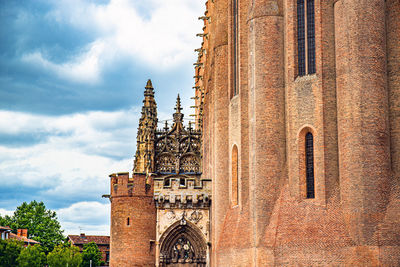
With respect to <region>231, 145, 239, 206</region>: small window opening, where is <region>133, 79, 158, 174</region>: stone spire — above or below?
above

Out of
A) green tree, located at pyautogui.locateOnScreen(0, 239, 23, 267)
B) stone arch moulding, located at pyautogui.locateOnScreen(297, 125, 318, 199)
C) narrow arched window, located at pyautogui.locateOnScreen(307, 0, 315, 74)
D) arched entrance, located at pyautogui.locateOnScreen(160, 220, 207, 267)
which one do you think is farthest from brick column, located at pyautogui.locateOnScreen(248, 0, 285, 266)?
green tree, located at pyautogui.locateOnScreen(0, 239, 23, 267)

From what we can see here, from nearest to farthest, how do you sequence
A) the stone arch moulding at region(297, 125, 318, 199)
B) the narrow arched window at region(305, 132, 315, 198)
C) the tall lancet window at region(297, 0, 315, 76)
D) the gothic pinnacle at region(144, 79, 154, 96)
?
the stone arch moulding at region(297, 125, 318, 199) → the narrow arched window at region(305, 132, 315, 198) → the tall lancet window at region(297, 0, 315, 76) → the gothic pinnacle at region(144, 79, 154, 96)

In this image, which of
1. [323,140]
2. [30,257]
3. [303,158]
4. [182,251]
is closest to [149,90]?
[182,251]

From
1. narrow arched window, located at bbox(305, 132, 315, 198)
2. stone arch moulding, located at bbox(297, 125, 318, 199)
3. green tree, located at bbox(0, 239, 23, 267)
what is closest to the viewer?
stone arch moulding, located at bbox(297, 125, 318, 199)

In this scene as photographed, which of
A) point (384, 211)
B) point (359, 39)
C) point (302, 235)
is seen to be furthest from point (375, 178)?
point (359, 39)

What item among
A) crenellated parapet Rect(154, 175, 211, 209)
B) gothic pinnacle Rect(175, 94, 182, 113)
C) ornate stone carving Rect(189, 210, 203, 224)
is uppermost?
gothic pinnacle Rect(175, 94, 182, 113)

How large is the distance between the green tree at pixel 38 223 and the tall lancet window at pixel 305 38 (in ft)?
227

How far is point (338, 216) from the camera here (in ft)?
92.0

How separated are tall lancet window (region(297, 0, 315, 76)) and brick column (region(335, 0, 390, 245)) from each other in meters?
1.55

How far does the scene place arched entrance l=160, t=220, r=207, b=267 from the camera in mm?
39750

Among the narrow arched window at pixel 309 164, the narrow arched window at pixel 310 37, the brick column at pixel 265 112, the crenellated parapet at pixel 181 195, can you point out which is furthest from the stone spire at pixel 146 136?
the narrow arched window at pixel 310 37

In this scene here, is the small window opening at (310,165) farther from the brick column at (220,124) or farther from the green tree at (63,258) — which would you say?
the green tree at (63,258)

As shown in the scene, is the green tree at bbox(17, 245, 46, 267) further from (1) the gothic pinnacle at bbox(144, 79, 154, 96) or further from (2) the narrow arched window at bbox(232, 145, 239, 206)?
(2) the narrow arched window at bbox(232, 145, 239, 206)

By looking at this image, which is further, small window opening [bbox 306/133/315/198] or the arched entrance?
the arched entrance
